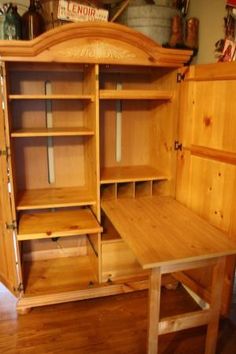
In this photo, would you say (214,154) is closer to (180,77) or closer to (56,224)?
(180,77)

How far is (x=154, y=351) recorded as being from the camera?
153 cm

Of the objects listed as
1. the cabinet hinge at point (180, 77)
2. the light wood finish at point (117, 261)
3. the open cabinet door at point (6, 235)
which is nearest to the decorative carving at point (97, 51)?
the cabinet hinge at point (180, 77)

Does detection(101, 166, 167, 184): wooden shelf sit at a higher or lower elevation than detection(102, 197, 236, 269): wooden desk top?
higher

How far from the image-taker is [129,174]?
2.22m

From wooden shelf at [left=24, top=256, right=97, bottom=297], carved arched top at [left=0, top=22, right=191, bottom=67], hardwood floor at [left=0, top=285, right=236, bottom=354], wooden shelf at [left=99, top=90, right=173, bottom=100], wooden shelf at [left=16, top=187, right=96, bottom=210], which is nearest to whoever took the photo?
carved arched top at [left=0, top=22, right=191, bottom=67]

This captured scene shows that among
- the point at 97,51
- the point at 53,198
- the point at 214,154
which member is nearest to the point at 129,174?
the point at 53,198

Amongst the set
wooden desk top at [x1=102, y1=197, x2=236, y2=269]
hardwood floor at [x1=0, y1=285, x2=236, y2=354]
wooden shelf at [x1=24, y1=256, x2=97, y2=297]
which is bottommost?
hardwood floor at [x1=0, y1=285, x2=236, y2=354]

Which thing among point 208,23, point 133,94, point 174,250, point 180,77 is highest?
point 208,23

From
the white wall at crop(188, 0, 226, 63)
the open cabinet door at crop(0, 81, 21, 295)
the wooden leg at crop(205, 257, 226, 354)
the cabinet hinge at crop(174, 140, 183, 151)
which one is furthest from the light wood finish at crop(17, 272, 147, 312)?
the white wall at crop(188, 0, 226, 63)

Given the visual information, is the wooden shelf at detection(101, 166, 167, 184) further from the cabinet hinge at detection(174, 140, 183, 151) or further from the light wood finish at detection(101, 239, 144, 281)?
the light wood finish at detection(101, 239, 144, 281)

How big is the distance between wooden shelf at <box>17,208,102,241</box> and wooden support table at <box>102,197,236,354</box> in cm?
27

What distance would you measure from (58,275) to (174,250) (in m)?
1.19

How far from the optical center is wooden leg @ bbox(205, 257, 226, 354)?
4.93 feet

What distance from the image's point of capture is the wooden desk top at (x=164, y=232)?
139 cm
